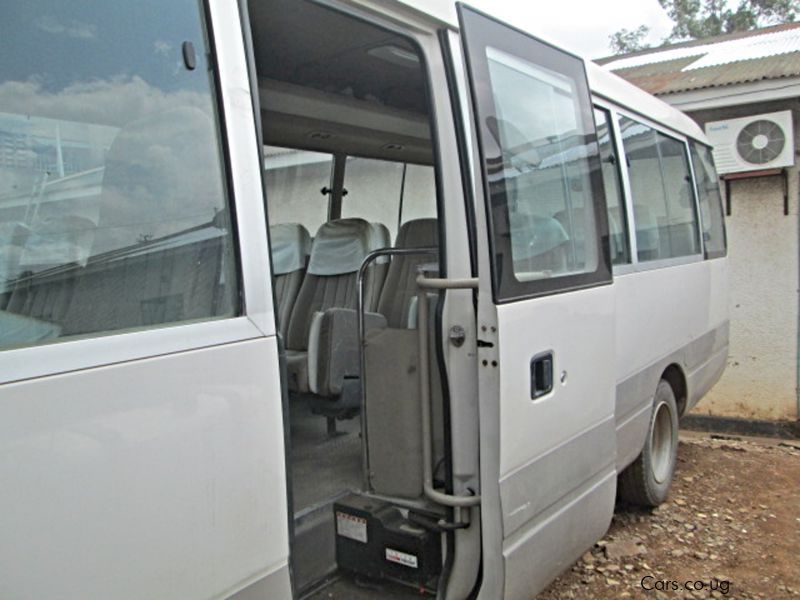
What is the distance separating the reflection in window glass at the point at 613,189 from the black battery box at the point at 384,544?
66.2 inches

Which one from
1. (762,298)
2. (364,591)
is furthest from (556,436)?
(762,298)

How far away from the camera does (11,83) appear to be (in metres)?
1.30

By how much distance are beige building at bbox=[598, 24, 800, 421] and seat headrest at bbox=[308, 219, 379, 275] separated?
402 centimetres

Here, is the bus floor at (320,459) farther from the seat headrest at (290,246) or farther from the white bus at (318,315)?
the seat headrest at (290,246)

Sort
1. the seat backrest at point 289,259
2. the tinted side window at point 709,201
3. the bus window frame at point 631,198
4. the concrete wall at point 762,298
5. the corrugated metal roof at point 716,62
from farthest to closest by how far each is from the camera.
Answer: the corrugated metal roof at point 716,62 < the concrete wall at point 762,298 < the tinted side window at point 709,201 < the seat backrest at point 289,259 < the bus window frame at point 631,198

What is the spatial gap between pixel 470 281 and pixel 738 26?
27792 mm

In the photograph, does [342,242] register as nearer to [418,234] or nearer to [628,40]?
[418,234]

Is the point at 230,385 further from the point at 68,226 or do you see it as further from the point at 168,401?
the point at 68,226

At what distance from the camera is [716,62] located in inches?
306

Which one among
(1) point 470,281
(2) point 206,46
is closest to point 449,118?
(1) point 470,281

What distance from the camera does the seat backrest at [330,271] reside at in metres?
4.54

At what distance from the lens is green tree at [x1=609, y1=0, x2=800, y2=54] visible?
24453mm

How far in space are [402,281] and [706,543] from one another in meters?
2.28

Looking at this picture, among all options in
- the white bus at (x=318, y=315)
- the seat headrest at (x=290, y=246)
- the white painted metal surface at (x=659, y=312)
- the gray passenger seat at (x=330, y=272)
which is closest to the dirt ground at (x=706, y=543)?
the white bus at (x=318, y=315)
